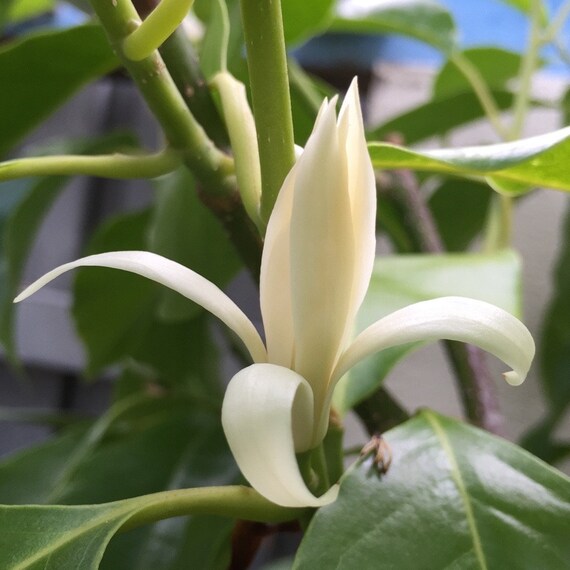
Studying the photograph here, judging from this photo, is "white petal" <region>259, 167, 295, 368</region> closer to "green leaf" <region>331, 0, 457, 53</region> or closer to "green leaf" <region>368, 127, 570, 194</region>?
"green leaf" <region>368, 127, 570, 194</region>

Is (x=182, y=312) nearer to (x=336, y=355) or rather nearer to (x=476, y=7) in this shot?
(x=336, y=355)

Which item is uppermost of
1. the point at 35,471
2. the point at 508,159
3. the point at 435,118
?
the point at 508,159

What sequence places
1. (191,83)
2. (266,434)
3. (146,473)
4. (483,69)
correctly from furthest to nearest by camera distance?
(483,69), (146,473), (191,83), (266,434)

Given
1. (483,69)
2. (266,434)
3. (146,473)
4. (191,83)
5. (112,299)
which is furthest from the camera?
(483,69)

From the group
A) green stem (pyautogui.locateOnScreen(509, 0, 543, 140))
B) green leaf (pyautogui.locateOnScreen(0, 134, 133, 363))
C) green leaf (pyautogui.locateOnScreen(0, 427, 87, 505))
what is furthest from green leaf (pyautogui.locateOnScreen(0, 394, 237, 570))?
green stem (pyautogui.locateOnScreen(509, 0, 543, 140))

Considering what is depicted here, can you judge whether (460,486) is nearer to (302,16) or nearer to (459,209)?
(302,16)

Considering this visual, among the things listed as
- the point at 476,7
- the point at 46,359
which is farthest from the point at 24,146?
the point at 476,7

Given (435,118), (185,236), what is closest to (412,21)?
(435,118)
